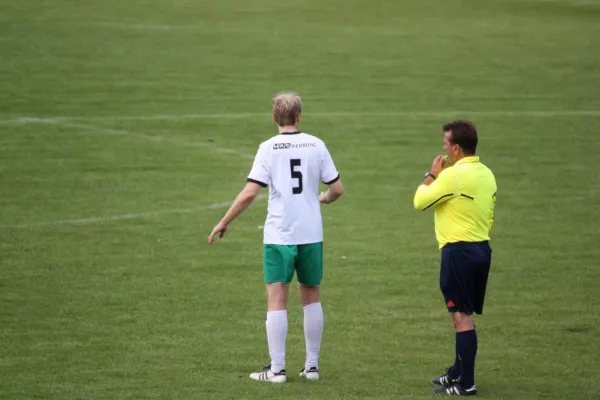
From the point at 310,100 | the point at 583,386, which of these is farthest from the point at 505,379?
the point at 310,100

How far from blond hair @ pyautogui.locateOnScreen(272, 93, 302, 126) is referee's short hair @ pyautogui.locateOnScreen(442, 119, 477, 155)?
42.5 inches

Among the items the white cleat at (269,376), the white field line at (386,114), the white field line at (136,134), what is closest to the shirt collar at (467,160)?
the white cleat at (269,376)

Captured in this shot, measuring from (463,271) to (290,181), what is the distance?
4.56 ft

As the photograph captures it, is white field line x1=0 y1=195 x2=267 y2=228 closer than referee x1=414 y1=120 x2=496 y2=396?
No

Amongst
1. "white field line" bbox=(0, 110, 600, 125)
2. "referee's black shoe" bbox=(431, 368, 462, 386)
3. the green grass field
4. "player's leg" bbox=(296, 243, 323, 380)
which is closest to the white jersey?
"player's leg" bbox=(296, 243, 323, 380)

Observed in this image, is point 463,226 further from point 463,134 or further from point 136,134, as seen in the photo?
point 136,134

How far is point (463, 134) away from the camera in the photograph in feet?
26.3

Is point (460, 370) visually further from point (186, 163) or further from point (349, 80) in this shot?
point (349, 80)

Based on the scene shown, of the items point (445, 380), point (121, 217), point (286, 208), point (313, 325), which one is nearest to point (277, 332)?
point (313, 325)

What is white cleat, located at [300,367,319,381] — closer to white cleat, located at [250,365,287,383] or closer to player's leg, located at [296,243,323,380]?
player's leg, located at [296,243,323,380]

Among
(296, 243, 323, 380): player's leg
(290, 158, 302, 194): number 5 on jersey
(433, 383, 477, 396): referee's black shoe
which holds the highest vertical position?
(290, 158, 302, 194): number 5 on jersey

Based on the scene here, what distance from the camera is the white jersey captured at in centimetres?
819

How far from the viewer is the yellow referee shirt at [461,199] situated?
800cm

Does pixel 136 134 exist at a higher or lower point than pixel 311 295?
higher
